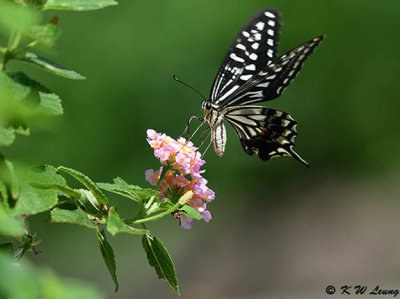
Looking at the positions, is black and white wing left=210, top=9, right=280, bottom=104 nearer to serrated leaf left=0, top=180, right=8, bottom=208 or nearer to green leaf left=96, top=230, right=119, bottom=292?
green leaf left=96, top=230, right=119, bottom=292

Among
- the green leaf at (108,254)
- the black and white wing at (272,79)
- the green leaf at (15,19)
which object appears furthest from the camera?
the black and white wing at (272,79)

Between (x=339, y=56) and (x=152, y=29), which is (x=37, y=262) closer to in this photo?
(x=152, y=29)

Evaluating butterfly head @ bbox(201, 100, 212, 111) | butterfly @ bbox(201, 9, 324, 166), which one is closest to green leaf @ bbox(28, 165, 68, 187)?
butterfly @ bbox(201, 9, 324, 166)

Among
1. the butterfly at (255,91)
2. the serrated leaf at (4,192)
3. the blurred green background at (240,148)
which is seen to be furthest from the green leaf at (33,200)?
the blurred green background at (240,148)

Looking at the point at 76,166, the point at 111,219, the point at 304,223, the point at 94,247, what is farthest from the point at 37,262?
the point at 111,219

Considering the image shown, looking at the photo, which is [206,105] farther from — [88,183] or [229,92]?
[88,183]

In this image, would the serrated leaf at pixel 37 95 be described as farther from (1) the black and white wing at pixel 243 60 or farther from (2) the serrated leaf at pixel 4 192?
(1) the black and white wing at pixel 243 60
